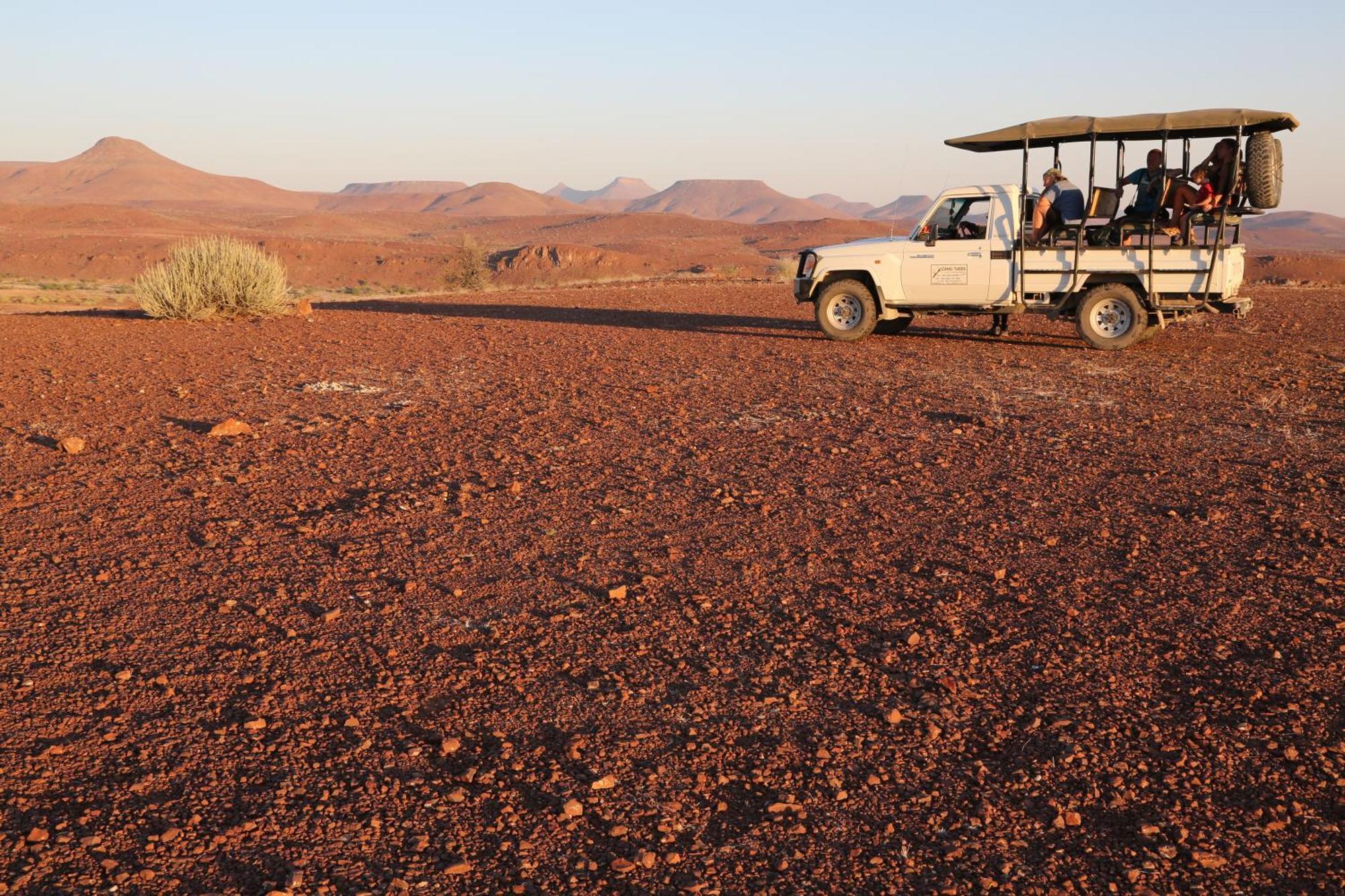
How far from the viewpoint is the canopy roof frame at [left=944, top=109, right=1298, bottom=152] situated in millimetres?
12695

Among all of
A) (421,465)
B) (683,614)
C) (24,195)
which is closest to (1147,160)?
(421,465)

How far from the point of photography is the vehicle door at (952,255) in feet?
46.2

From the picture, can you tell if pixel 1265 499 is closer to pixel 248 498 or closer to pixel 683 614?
pixel 683 614

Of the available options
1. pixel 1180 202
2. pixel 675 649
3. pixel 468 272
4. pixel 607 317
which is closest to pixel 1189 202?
pixel 1180 202

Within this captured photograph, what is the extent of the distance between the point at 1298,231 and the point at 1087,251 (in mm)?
128960

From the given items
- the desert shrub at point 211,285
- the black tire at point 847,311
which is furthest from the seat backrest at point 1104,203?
the desert shrub at point 211,285

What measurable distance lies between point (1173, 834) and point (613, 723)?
202 centimetres

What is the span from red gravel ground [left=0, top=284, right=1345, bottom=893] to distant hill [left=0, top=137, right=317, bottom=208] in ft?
465

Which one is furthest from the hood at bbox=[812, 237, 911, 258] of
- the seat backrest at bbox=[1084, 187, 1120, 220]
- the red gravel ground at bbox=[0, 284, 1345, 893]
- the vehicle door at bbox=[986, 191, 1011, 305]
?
the red gravel ground at bbox=[0, 284, 1345, 893]

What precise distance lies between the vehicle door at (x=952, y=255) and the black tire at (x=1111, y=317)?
128cm

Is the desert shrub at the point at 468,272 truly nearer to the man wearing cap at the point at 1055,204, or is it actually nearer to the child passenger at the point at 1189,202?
the man wearing cap at the point at 1055,204

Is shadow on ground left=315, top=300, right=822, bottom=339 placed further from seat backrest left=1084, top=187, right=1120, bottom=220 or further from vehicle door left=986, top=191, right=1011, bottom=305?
seat backrest left=1084, top=187, right=1120, bottom=220

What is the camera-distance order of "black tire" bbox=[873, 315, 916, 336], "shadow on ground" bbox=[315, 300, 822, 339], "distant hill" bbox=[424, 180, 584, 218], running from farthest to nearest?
"distant hill" bbox=[424, 180, 584, 218], "shadow on ground" bbox=[315, 300, 822, 339], "black tire" bbox=[873, 315, 916, 336]

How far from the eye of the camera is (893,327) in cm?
1669
